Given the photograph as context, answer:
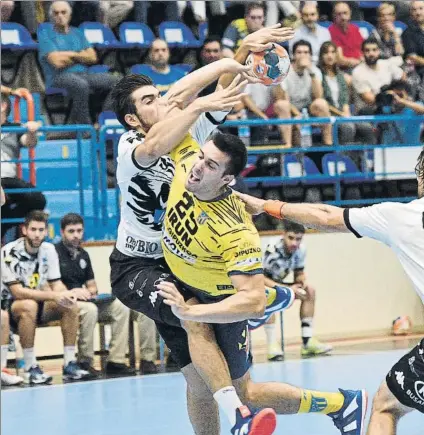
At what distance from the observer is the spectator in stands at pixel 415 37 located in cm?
1382

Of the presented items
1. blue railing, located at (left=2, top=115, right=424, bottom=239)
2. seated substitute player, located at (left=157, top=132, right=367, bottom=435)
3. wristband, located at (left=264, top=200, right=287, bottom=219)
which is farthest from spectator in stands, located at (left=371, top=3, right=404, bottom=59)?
wristband, located at (left=264, top=200, right=287, bottom=219)

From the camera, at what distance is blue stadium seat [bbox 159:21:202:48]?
1291 cm

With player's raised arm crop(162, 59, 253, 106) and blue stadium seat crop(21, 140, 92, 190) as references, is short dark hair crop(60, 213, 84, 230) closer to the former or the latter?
blue stadium seat crop(21, 140, 92, 190)

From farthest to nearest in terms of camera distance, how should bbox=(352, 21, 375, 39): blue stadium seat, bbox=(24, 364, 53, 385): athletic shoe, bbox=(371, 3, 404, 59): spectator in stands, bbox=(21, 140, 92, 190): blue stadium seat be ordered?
bbox=(352, 21, 375, 39): blue stadium seat, bbox=(371, 3, 404, 59): spectator in stands, bbox=(21, 140, 92, 190): blue stadium seat, bbox=(24, 364, 53, 385): athletic shoe

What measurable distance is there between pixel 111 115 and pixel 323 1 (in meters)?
3.75

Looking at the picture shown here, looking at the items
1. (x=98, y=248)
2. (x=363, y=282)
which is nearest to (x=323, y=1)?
(x=363, y=282)

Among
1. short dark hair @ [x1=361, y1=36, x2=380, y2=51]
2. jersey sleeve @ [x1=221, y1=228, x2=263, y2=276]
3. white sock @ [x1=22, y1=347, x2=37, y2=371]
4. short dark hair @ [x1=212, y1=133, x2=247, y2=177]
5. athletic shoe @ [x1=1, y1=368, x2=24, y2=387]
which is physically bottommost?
athletic shoe @ [x1=1, y1=368, x2=24, y2=387]

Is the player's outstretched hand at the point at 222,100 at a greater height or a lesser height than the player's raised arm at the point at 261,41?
lesser

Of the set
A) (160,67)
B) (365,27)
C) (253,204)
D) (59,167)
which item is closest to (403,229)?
(253,204)

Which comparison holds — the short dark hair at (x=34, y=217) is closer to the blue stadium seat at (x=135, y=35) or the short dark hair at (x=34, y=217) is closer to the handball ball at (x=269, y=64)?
the blue stadium seat at (x=135, y=35)

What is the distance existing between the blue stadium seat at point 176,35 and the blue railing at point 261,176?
1885 mm

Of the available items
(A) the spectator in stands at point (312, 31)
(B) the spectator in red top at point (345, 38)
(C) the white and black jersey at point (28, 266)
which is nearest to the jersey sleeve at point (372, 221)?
(C) the white and black jersey at point (28, 266)

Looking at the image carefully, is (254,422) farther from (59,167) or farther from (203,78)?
(59,167)

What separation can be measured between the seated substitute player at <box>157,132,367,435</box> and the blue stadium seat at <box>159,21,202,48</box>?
7.49 meters
